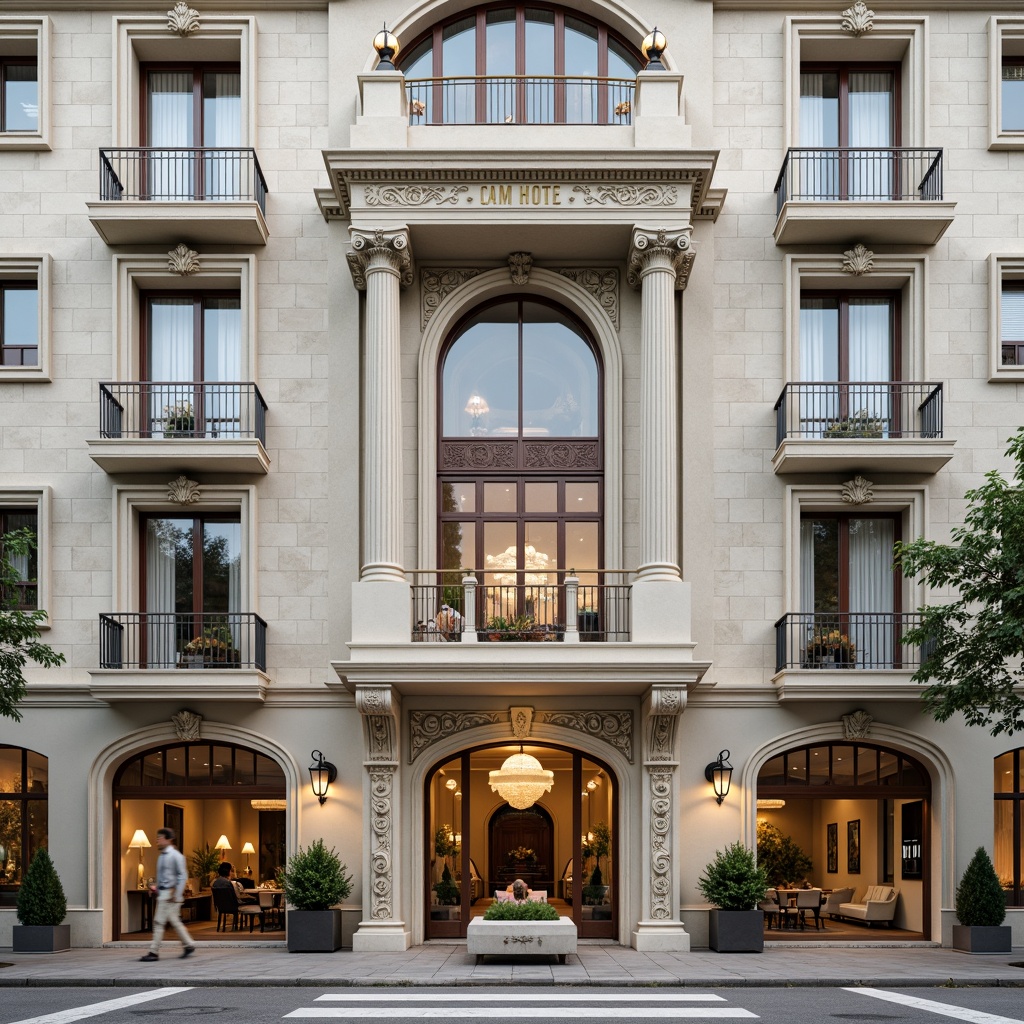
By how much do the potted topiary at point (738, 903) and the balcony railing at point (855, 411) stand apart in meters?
6.79

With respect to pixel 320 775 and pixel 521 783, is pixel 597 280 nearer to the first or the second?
pixel 521 783

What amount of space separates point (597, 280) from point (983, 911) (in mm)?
11628

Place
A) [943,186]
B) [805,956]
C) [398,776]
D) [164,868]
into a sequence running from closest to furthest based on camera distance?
[164,868]
[805,956]
[398,776]
[943,186]

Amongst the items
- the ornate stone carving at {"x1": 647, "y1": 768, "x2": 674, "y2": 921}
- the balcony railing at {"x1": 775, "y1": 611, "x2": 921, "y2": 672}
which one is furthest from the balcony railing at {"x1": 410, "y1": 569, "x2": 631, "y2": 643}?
the balcony railing at {"x1": 775, "y1": 611, "x2": 921, "y2": 672}

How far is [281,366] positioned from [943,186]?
11.6 metres

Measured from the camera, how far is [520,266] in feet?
70.5

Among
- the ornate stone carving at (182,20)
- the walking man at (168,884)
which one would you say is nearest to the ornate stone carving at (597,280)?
the ornate stone carving at (182,20)

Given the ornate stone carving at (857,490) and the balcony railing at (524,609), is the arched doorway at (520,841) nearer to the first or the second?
the balcony railing at (524,609)

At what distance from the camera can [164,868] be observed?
17.0 meters

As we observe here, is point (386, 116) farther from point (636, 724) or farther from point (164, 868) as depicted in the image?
point (164, 868)

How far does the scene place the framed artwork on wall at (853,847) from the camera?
78.2 ft

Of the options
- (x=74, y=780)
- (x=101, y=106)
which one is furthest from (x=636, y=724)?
(x=101, y=106)

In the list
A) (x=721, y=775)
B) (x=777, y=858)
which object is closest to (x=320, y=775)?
(x=721, y=775)

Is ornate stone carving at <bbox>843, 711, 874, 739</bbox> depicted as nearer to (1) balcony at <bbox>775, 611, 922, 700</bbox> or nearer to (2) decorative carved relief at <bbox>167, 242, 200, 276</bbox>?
(1) balcony at <bbox>775, 611, 922, 700</bbox>
